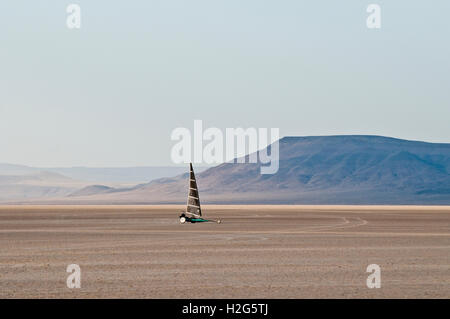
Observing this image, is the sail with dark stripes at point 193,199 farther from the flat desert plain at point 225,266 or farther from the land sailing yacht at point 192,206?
the flat desert plain at point 225,266

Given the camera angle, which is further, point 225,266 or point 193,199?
point 193,199

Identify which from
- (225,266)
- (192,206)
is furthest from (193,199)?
(225,266)

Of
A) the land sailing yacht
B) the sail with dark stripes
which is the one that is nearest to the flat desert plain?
the land sailing yacht

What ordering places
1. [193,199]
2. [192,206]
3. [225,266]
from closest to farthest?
[225,266]
[193,199]
[192,206]

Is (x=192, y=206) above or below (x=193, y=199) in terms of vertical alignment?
below

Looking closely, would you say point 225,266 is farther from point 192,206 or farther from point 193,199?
point 192,206

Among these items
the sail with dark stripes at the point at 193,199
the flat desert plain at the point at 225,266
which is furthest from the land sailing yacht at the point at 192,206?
the flat desert plain at the point at 225,266

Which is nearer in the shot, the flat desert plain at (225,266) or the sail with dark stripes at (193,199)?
the flat desert plain at (225,266)

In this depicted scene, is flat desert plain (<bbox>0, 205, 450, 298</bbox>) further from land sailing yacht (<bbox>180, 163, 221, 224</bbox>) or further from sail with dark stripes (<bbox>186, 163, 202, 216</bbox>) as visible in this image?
sail with dark stripes (<bbox>186, 163, 202, 216</bbox>)
